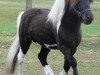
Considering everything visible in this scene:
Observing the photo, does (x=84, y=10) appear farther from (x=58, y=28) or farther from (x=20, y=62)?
(x=20, y=62)

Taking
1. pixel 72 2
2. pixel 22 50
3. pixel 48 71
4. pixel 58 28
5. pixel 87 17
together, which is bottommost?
pixel 48 71

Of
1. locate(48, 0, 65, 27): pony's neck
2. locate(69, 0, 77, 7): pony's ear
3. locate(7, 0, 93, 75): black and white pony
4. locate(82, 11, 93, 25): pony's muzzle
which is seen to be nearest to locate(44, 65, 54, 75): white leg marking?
locate(7, 0, 93, 75): black and white pony

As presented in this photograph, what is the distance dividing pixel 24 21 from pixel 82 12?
7.84 feet

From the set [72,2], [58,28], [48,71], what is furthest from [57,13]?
[48,71]

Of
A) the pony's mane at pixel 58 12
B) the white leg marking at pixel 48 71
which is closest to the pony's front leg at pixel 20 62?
the white leg marking at pixel 48 71

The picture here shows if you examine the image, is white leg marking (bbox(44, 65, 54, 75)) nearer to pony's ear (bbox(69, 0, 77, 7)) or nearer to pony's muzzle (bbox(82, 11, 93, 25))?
pony's ear (bbox(69, 0, 77, 7))

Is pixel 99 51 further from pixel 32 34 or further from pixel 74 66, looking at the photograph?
pixel 74 66

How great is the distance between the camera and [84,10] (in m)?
6.30

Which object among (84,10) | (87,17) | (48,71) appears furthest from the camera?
(48,71)

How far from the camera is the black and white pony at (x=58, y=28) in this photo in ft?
21.3

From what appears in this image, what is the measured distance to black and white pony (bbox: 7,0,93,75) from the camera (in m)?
6.50

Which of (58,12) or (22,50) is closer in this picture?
(58,12)

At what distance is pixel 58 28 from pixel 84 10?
0.81 meters

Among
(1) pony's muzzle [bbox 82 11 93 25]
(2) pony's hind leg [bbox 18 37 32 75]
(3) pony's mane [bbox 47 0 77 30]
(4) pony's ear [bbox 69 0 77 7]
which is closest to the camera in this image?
(1) pony's muzzle [bbox 82 11 93 25]
